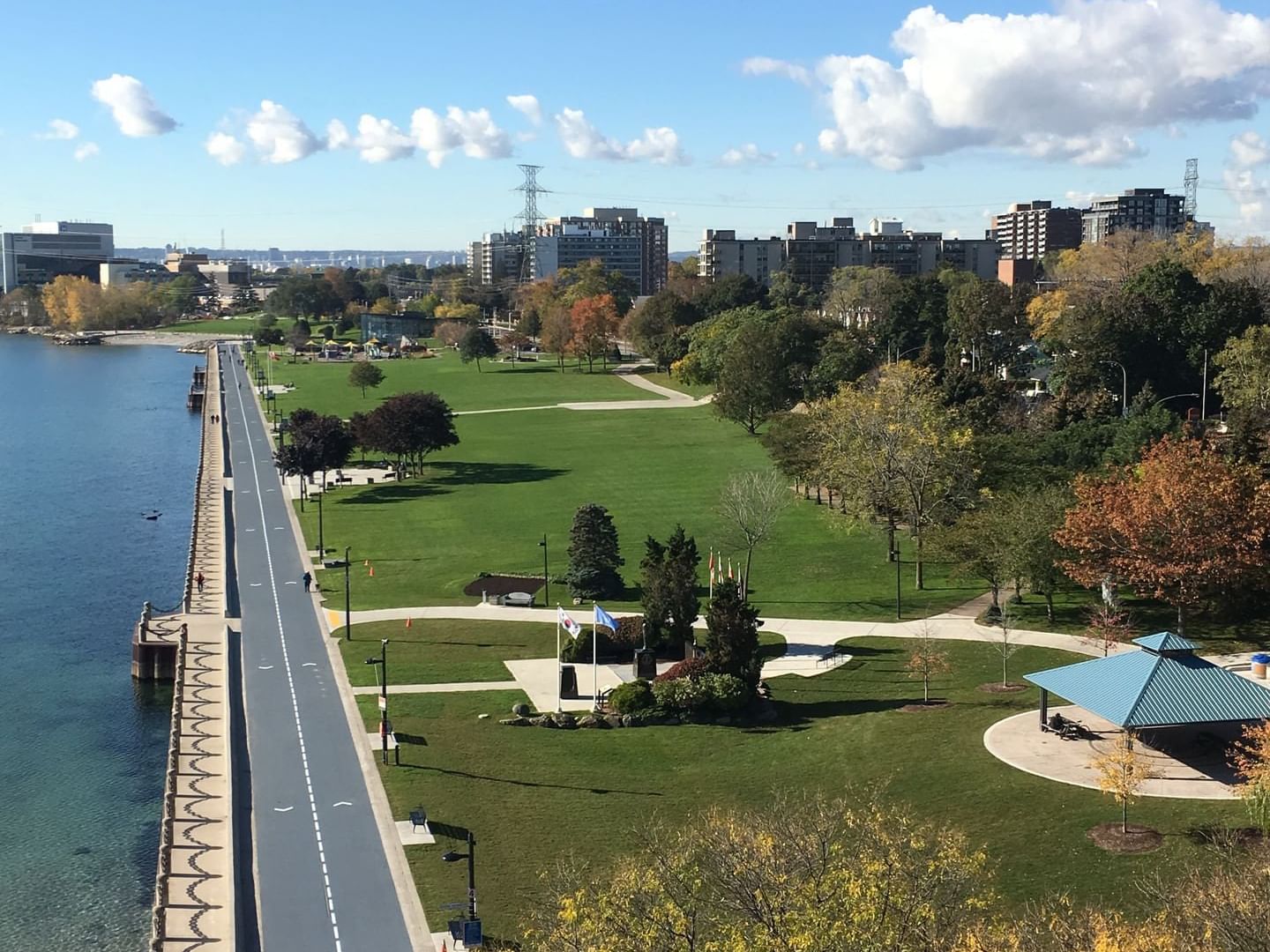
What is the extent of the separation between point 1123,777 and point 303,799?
2200 cm

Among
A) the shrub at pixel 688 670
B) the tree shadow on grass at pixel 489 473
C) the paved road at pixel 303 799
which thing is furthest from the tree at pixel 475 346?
the shrub at pixel 688 670

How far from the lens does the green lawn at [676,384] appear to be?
152m

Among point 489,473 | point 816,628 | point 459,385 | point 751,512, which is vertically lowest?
point 816,628

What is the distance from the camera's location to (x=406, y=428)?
322ft

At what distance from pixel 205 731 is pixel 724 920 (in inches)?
1068

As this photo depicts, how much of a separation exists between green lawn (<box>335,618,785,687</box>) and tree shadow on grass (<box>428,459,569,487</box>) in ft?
124

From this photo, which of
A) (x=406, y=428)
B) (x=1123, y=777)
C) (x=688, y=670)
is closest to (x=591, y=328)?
(x=406, y=428)

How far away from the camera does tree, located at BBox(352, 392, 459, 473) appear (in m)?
98.2

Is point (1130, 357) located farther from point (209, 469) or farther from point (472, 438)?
point (209, 469)

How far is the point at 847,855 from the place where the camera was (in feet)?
85.5

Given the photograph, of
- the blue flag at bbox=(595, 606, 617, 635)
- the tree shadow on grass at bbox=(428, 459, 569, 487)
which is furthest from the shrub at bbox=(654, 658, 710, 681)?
the tree shadow on grass at bbox=(428, 459, 569, 487)

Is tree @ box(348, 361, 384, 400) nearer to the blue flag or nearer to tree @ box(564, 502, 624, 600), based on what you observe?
tree @ box(564, 502, 624, 600)

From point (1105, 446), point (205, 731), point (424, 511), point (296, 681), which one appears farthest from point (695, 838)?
point (424, 511)

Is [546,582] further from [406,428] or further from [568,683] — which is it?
[406,428]
